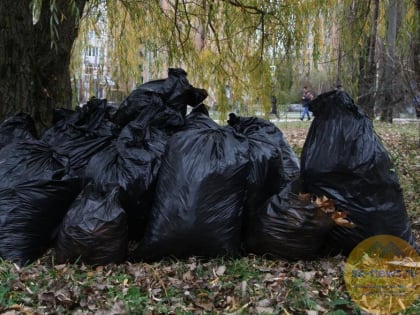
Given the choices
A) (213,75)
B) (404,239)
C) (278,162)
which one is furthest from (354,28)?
(404,239)

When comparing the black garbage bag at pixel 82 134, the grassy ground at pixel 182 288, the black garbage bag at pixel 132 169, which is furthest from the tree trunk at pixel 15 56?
the grassy ground at pixel 182 288

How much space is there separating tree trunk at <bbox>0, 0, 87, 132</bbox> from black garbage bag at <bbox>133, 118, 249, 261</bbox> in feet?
5.08

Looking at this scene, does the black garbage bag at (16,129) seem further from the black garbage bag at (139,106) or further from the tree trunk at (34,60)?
the black garbage bag at (139,106)

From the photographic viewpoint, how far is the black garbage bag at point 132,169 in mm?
3186

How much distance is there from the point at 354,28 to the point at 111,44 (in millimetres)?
3718

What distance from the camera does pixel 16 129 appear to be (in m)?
3.72

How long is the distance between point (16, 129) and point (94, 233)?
4.37ft

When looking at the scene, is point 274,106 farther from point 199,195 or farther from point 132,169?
point 199,195

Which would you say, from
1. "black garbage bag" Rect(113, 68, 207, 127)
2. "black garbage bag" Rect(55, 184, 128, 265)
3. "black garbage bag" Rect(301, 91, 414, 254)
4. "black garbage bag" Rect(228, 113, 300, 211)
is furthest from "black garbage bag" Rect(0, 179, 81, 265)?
"black garbage bag" Rect(301, 91, 414, 254)

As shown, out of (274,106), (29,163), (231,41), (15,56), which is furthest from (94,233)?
(274,106)

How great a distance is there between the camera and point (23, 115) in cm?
383

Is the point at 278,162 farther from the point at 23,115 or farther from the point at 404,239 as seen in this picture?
the point at 23,115

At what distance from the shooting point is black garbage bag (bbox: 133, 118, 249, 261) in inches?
114

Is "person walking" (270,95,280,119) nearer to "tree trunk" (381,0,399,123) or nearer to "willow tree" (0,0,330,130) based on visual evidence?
"willow tree" (0,0,330,130)
